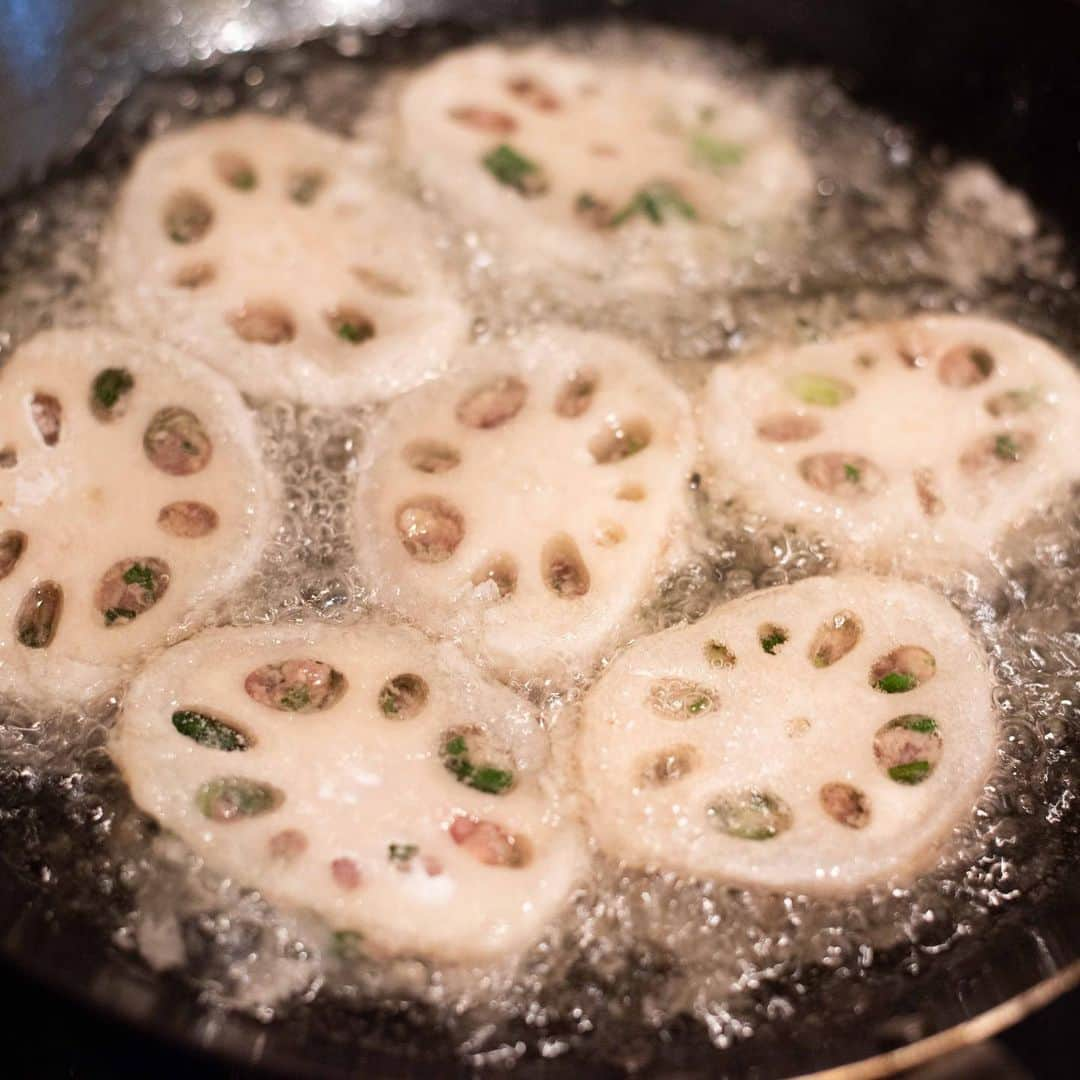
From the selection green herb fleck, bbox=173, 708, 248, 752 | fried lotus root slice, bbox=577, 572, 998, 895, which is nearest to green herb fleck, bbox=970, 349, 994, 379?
fried lotus root slice, bbox=577, 572, 998, 895

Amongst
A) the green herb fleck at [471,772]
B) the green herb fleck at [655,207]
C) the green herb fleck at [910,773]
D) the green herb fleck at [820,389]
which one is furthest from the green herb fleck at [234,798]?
the green herb fleck at [655,207]

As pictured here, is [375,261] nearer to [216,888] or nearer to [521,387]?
[521,387]

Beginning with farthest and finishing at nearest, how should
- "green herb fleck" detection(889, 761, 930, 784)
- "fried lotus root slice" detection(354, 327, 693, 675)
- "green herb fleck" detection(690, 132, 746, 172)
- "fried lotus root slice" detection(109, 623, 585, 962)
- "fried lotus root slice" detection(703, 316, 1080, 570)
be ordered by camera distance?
"green herb fleck" detection(690, 132, 746, 172) < "fried lotus root slice" detection(703, 316, 1080, 570) < "fried lotus root slice" detection(354, 327, 693, 675) < "green herb fleck" detection(889, 761, 930, 784) < "fried lotus root slice" detection(109, 623, 585, 962)

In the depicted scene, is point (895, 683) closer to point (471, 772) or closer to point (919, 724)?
point (919, 724)

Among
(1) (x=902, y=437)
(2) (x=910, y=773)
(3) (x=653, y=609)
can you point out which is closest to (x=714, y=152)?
(1) (x=902, y=437)

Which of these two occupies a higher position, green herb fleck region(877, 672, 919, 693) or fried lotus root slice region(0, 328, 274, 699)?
fried lotus root slice region(0, 328, 274, 699)

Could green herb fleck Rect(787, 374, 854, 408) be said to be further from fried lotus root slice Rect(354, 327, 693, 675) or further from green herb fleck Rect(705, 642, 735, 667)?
green herb fleck Rect(705, 642, 735, 667)
